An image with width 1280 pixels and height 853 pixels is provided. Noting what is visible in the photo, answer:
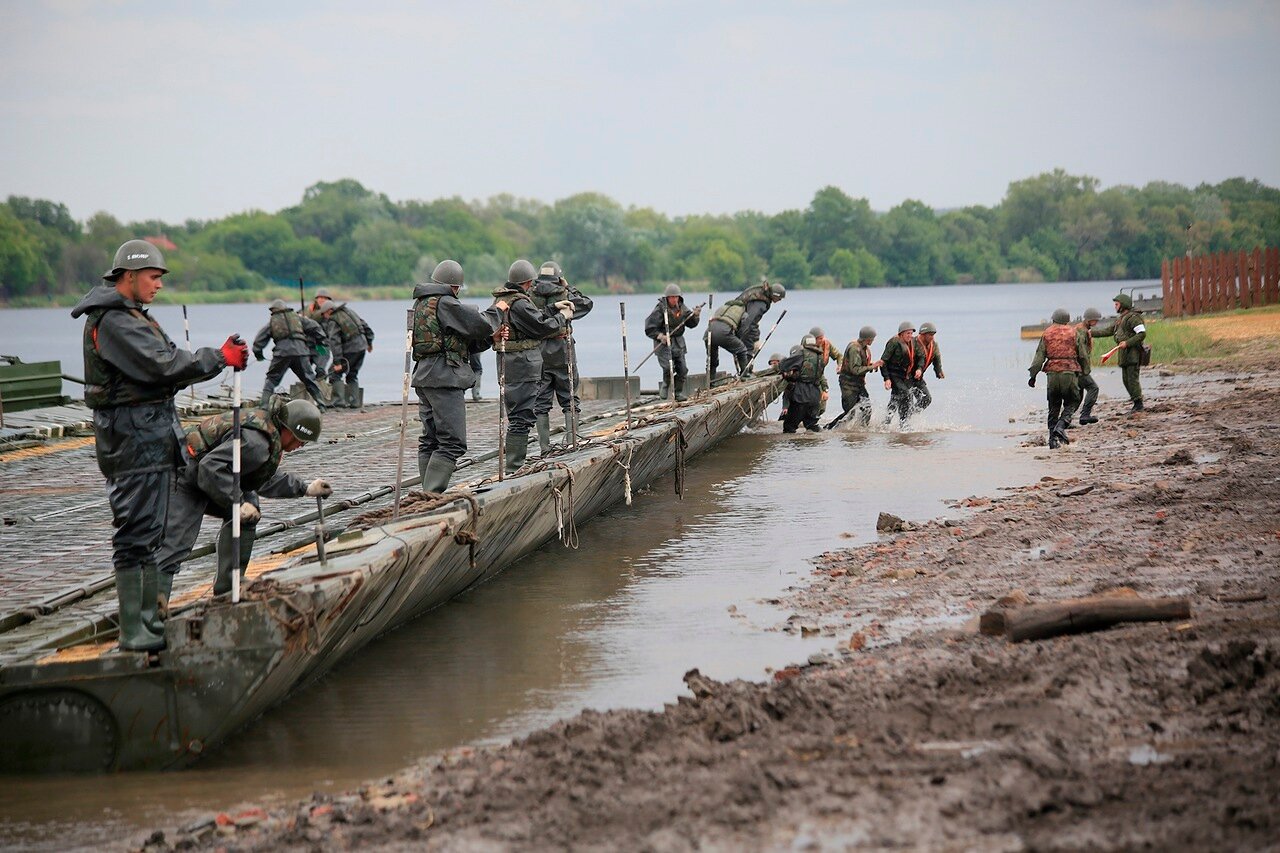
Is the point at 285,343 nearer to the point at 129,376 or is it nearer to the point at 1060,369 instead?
the point at 1060,369

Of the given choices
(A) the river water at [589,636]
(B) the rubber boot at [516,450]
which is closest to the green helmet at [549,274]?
(A) the river water at [589,636]

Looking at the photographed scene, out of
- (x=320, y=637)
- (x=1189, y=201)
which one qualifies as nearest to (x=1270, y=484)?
(x=320, y=637)

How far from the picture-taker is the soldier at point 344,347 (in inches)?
1003

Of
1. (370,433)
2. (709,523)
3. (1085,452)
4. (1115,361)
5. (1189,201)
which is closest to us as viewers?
(709,523)

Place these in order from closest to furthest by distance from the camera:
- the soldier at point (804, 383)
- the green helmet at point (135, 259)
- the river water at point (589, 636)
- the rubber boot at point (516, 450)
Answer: the river water at point (589, 636) → the green helmet at point (135, 259) → the rubber boot at point (516, 450) → the soldier at point (804, 383)

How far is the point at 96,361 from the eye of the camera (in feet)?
22.9

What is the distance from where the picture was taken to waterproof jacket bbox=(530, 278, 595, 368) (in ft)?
48.0

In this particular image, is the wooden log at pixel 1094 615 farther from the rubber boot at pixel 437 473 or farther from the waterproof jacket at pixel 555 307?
the waterproof jacket at pixel 555 307

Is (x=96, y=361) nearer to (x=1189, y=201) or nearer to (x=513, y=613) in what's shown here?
(x=513, y=613)

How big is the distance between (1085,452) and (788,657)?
1070 cm

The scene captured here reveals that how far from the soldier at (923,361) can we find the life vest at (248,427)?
52.5 ft

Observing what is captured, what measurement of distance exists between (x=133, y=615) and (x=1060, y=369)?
46.9 feet

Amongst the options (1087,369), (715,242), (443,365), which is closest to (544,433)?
(443,365)

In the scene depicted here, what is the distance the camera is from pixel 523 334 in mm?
13516
